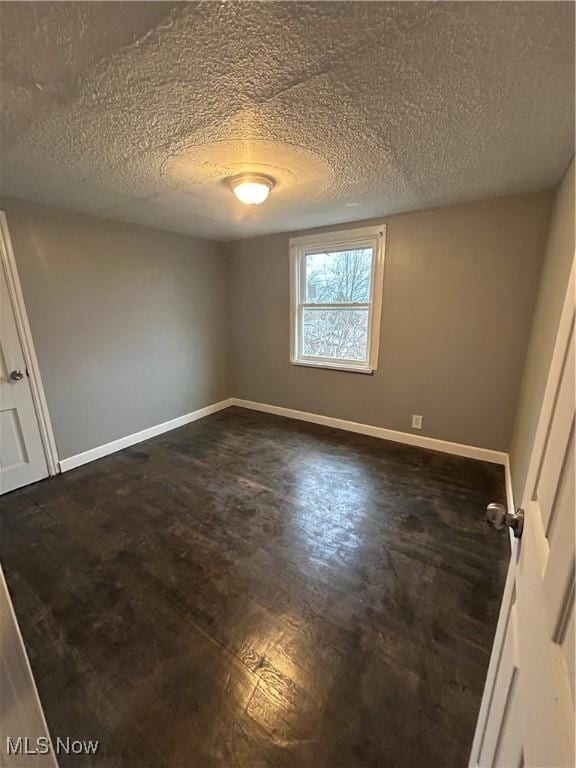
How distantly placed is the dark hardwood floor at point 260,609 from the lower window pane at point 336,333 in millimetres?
1388

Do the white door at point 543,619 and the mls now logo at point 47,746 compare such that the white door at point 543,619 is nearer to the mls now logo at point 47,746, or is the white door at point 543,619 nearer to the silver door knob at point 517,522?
the silver door knob at point 517,522

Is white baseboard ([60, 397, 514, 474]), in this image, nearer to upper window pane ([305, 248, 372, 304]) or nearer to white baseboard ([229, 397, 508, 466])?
white baseboard ([229, 397, 508, 466])

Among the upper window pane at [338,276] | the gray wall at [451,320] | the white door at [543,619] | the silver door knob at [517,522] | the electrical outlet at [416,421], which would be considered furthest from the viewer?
the upper window pane at [338,276]

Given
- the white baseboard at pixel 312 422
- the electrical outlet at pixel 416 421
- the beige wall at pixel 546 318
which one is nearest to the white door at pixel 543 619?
the beige wall at pixel 546 318

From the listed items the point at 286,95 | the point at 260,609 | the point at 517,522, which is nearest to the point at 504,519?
the point at 517,522

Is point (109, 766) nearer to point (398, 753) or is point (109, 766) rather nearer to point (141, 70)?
point (398, 753)

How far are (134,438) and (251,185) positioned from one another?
271 cm

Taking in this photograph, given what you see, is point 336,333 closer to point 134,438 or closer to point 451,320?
point 451,320

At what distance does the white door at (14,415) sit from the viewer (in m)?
2.41

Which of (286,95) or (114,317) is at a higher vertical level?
(286,95)

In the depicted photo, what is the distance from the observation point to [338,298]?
139 inches

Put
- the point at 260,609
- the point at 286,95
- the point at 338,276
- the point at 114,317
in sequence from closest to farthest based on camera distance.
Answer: the point at 286,95
the point at 260,609
the point at 114,317
the point at 338,276

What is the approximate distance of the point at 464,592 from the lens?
5.35 ft

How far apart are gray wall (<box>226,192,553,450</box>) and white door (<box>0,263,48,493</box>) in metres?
2.56
